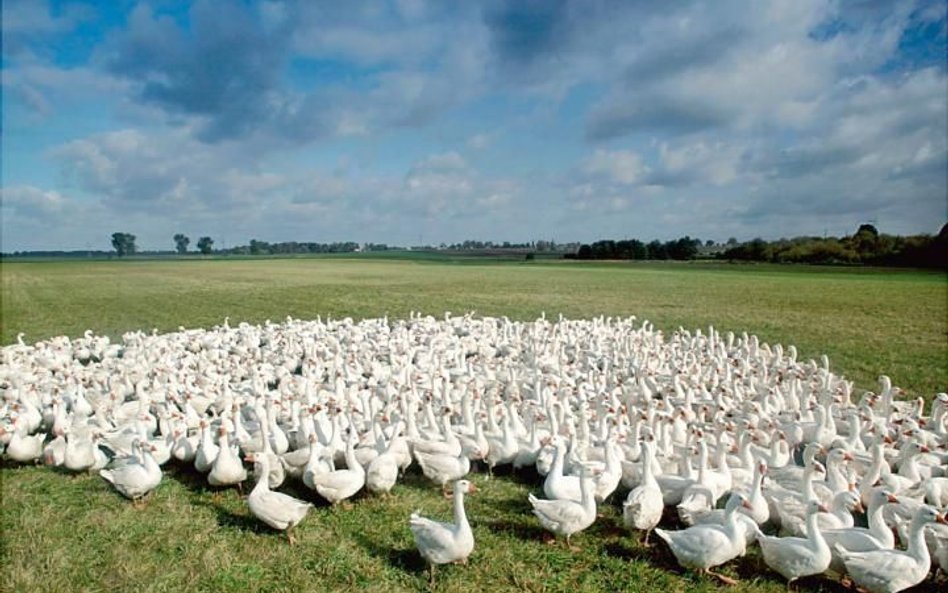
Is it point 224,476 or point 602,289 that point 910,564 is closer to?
point 224,476

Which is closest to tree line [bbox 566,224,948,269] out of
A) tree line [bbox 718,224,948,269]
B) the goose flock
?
tree line [bbox 718,224,948,269]

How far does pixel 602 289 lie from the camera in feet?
169

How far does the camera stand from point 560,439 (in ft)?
30.7

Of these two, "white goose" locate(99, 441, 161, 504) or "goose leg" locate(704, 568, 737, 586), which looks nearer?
"goose leg" locate(704, 568, 737, 586)

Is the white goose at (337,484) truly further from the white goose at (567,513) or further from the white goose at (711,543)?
the white goose at (711,543)

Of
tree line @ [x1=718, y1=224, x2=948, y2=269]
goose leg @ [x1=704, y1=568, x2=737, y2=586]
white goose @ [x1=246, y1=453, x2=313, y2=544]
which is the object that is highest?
tree line @ [x1=718, y1=224, x2=948, y2=269]

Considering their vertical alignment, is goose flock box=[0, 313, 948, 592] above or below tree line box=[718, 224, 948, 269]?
below

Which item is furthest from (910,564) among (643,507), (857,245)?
(857,245)

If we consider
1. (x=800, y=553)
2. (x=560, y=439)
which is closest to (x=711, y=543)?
(x=800, y=553)

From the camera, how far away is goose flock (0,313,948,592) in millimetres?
6984

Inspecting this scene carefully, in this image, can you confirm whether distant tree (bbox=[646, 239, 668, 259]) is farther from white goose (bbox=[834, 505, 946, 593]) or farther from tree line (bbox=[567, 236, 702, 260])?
white goose (bbox=[834, 505, 946, 593])

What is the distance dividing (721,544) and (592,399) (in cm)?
655

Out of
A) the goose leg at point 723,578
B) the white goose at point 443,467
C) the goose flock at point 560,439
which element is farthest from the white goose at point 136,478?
the goose leg at point 723,578

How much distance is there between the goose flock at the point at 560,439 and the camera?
6.98m
